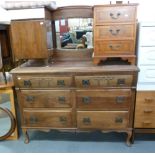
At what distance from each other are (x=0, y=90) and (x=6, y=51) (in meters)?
0.47

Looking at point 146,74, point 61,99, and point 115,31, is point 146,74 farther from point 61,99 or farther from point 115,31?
point 61,99

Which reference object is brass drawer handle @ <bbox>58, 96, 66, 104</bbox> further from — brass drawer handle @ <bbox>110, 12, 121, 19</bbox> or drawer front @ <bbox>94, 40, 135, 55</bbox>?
brass drawer handle @ <bbox>110, 12, 121, 19</bbox>

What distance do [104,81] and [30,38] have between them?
79 centimetres

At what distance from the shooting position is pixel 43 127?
2057mm

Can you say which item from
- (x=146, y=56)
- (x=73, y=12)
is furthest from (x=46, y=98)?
(x=146, y=56)

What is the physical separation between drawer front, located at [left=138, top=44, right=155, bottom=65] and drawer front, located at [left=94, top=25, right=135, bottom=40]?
17 centimetres

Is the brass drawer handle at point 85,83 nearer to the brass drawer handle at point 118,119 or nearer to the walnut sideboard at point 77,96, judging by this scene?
the walnut sideboard at point 77,96

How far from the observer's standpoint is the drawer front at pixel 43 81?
6.07 ft

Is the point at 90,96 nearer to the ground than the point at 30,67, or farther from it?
nearer to the ground

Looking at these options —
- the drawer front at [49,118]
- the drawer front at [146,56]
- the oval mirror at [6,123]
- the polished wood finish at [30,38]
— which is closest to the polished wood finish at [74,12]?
the polished wood finish at [30,38]

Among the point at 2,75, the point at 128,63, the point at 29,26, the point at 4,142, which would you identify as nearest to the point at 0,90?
the point at 2,75

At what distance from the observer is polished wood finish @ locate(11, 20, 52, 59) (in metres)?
1.84

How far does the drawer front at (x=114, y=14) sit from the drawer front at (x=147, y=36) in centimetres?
13

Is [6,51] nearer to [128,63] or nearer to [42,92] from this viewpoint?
[42,92]
